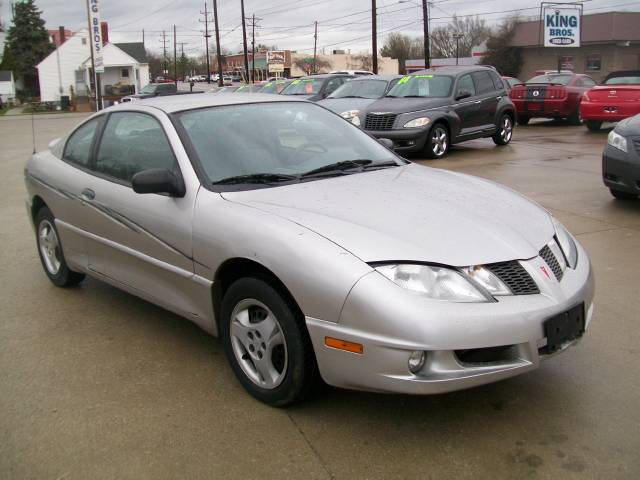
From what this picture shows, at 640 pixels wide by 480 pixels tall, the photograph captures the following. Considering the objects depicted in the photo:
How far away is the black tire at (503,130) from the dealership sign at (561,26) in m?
23.5

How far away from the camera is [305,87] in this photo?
16984mm

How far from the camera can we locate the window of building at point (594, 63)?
Result: 46.4m

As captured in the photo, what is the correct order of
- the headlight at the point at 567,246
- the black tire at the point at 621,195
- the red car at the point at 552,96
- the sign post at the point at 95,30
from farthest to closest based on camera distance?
the sign post at the point at 95,30 < the red car at the point at 552,96 < the black tire at the point at 621,195 < the headlight at the point at 567,246

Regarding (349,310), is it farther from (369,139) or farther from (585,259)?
(369,139)

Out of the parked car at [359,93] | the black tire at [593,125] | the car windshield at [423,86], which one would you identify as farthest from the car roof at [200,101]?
the black tire at [593,125]

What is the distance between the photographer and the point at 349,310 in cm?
272

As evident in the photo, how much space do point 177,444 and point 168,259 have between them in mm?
1095

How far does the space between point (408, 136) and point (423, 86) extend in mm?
1759

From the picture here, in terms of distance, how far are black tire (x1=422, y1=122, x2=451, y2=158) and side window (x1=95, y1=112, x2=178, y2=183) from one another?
841cm

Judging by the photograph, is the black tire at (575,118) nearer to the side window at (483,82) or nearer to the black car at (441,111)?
the black car at (441,111)

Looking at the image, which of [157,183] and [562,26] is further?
[562,26]

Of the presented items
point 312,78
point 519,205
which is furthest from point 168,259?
point 312,78

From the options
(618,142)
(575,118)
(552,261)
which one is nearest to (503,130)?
(575,118)

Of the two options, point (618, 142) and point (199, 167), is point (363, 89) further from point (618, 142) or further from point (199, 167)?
point (199, 167)
